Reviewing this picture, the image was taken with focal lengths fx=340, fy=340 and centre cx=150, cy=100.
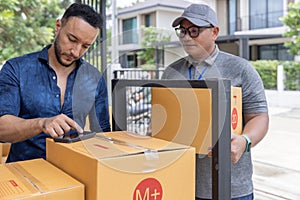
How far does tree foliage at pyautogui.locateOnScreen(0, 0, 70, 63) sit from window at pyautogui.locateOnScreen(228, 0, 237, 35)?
795 cm

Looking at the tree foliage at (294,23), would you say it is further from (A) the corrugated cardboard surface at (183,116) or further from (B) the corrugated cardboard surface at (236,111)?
(A) the corrugated cardboard surface at (183,116)

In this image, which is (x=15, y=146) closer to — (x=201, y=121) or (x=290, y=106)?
(x=201, y=121)

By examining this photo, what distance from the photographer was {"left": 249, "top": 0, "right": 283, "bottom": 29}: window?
42.1ft

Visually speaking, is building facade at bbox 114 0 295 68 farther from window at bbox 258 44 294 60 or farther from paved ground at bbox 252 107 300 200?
paved ground at bbox 252 107 300 200

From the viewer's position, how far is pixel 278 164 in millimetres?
4312

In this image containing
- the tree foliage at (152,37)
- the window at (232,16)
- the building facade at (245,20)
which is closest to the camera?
the tree foliage at (152,37)

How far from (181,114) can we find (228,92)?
189 millimetres

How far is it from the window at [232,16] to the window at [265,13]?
0.65 meters

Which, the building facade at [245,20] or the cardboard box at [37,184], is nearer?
the cardboard box at [37,184]

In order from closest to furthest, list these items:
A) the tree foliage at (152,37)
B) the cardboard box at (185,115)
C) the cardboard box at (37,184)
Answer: the cardboard box at (37,184) < the cardboard box at (185,115) < the tree foliage at (152,37)

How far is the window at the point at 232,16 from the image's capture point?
13.9m

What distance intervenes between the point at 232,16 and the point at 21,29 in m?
9.45

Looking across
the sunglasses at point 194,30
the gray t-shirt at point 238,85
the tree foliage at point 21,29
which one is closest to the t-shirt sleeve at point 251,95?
the gray t-shirt at point 238,85

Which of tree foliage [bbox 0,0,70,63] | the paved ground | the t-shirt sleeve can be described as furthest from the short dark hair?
tree foliage [bbox 0,0,70,63]
